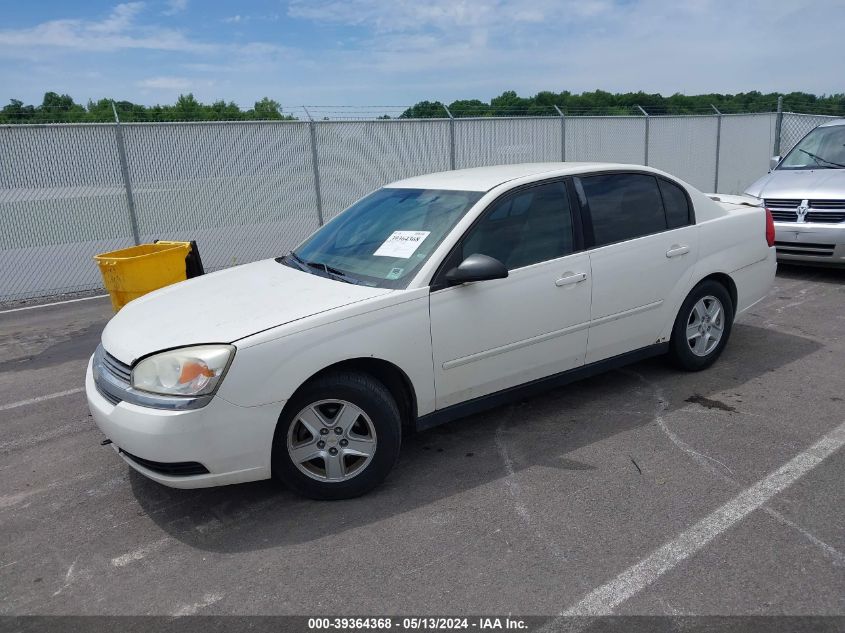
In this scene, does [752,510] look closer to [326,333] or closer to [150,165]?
[326,333]

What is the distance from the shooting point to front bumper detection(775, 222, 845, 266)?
7.96m

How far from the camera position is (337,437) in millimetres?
3467

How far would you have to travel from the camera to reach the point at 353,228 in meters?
4.54

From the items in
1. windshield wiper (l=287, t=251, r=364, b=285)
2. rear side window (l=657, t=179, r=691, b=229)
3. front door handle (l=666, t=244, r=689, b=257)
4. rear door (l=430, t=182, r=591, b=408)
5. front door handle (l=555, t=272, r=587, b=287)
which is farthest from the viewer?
rear side window (l=657, t=179, r=691, b=229)

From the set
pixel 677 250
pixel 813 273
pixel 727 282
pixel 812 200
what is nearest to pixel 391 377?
pixel 677 250

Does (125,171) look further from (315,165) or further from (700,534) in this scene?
(700,534)

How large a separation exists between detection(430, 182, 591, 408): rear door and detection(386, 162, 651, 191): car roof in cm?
16

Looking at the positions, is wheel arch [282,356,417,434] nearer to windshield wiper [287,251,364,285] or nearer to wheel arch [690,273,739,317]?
windshield wiper [287,251,364,285]

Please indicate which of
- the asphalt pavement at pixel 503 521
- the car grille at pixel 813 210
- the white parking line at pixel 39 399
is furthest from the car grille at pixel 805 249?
the white parking line at pixel 39 399

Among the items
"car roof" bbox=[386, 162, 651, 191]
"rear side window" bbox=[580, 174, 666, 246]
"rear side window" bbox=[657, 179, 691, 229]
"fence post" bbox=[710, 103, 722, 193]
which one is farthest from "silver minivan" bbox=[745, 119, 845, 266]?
"fence post" bbox=[710, 103, 722, 193]

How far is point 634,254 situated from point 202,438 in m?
3.03

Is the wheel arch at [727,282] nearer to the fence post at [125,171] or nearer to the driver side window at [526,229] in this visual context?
the driver side window at [526,229]

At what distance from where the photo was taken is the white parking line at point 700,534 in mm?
2717

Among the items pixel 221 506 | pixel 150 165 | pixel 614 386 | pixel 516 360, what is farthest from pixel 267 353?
pixel 150 165
